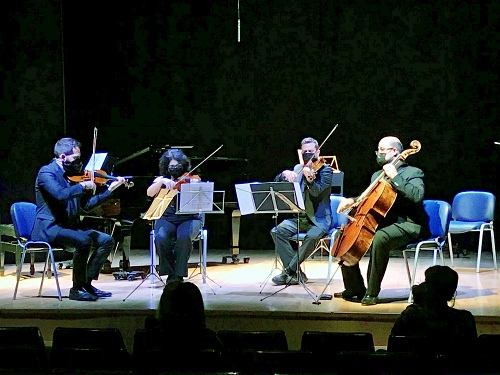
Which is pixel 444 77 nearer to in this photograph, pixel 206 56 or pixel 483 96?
pixel 483 96

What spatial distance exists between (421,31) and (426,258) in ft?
8.56

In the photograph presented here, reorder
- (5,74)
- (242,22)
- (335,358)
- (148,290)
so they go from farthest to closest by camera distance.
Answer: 1. (242,22)
2. (5,74)
3. (148,290)
4. (335,358)

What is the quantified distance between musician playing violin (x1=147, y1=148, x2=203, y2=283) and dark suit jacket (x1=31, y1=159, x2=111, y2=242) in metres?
0.58

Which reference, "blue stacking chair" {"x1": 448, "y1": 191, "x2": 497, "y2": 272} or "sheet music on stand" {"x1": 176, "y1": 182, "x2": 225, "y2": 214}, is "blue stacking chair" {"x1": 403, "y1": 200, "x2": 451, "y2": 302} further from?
"sheet music on stand" {"x1": 176, "y1": 182, "x2": 225, "y2": 214}

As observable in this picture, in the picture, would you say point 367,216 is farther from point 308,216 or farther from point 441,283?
point 441,283

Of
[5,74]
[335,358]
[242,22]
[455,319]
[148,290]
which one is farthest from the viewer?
[242,22]

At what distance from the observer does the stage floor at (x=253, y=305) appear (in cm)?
510

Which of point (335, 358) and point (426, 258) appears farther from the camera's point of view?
point (426, 258)

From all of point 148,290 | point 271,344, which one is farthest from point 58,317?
point 271,344

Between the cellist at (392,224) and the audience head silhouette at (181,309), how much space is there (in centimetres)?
250

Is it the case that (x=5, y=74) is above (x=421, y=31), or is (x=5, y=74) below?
below

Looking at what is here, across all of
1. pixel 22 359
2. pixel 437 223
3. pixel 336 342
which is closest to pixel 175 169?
pixel 437 223

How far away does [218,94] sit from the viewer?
8852mm

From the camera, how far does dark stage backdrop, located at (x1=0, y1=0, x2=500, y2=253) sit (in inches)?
313
